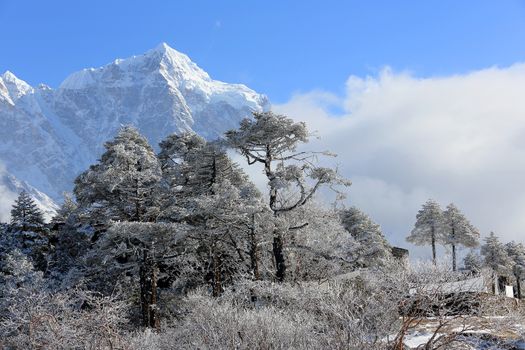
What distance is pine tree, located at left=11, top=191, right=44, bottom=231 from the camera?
3941 centimetres

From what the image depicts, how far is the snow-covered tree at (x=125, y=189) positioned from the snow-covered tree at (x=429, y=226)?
40868 millimetres

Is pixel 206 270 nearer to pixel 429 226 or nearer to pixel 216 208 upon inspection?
pixel 216 208

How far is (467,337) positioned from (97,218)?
68.8ft

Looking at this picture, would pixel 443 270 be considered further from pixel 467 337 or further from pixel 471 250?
pixel 471 250

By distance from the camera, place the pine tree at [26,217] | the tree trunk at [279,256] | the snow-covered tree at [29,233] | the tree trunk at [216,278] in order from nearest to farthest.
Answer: the tree trunk at [216,278], the tree trunk at [279,256], the snow-covered tree at [29,233], the pine tree at [26,217]

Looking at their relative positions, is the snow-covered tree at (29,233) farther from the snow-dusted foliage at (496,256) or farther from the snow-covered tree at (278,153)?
the snow-dusted foliage at (496,256)

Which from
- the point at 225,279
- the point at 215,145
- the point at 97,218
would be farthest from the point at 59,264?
the point at 215,145

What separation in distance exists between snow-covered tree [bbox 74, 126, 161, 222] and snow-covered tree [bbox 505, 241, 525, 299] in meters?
48.7

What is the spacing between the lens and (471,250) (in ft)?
213

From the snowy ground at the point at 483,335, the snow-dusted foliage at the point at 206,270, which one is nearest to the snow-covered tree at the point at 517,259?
the snow-dusted foliage at the point at 206,270

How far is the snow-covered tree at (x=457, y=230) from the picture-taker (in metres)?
62.5

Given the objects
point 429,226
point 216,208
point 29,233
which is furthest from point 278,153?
point 429,226

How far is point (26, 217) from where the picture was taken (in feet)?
131

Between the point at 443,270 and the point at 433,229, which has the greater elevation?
the point at 433,229
